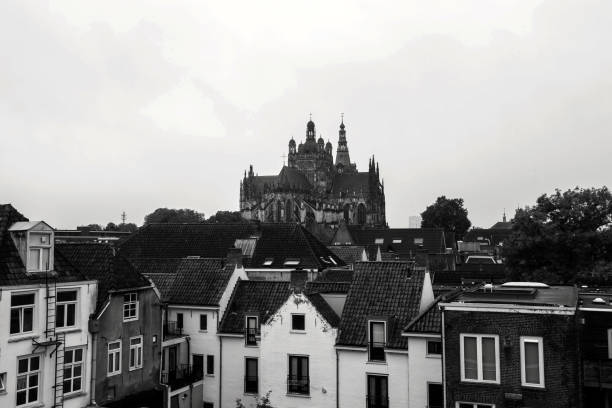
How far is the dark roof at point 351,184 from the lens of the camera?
172125 mm

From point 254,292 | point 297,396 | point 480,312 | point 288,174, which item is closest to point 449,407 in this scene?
point 480,312

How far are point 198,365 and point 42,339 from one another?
411 inches

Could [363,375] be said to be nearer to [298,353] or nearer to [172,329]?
[298,353]

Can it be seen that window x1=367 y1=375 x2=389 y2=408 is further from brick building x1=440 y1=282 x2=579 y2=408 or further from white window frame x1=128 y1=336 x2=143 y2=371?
white window frame x1=128 y1=336 x2=143 y2=371

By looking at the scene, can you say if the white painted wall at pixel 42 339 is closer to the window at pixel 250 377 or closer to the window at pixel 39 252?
the window at pixel 39 252

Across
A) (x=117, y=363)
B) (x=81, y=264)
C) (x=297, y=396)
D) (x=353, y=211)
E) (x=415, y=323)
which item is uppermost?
(x=353, y=211)

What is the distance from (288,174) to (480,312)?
471 ft

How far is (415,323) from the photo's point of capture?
80.1ft

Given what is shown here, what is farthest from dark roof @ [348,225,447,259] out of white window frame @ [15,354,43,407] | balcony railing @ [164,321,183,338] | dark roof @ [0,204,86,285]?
white window frame @ [15,354,43,407]

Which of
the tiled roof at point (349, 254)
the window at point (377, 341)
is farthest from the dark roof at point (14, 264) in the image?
the tiled roof at point (349, 254)

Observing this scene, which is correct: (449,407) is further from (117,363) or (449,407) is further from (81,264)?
(81,264)

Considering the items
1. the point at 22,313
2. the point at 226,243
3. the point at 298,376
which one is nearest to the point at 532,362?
the point at 298,376

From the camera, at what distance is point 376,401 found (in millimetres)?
26047

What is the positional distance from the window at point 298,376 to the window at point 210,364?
5446mm
